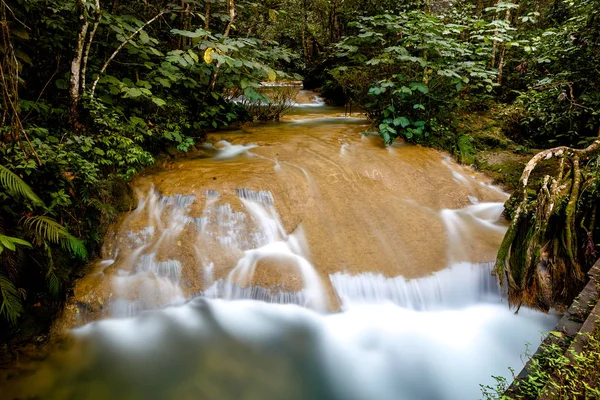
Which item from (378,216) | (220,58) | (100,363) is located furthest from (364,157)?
(100,363)

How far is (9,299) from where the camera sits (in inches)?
101

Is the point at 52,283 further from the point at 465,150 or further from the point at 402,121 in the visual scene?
the point at 465,150

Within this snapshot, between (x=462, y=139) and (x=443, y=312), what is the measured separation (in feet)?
12.1

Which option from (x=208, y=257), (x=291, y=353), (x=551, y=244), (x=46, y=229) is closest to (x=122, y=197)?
(x=46, y=229)

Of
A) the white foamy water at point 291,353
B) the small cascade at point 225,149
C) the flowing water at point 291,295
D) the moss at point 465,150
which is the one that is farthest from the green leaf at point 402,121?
the white foamy water at point 291,353

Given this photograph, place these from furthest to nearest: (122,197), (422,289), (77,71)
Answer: (122,197)
(422,289)
(77,71)

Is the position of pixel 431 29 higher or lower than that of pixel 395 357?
higher

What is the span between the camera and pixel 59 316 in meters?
3.13

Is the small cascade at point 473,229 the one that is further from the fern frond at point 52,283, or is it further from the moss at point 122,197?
the fern frond at point 52,283

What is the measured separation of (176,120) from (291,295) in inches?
147

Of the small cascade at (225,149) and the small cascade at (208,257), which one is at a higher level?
the small cascade at (225,149)

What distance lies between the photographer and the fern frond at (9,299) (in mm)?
2527

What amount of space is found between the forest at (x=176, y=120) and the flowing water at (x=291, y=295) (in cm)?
46

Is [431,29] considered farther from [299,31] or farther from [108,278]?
[299,31]
